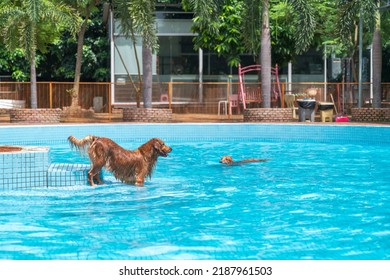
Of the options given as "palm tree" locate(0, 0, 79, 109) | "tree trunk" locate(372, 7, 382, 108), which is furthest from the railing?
"palm tree" locate(0, 0, 79, 109)

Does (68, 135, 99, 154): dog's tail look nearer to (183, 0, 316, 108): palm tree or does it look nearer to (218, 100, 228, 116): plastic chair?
(183, 0, 316, 108): palm tree

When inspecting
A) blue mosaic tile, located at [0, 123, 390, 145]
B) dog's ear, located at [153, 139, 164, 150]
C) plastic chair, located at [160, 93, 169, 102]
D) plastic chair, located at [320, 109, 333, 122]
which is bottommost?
blue mosaic tile, located at [0, 123, 390, 145]

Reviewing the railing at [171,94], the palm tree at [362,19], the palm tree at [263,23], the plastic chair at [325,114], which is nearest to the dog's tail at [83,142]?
the palm tree at [263,23]

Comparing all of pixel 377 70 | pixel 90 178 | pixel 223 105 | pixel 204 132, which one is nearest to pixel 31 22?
pixel 204 132

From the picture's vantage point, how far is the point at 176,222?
9.38 m

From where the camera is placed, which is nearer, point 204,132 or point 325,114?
point 204,132

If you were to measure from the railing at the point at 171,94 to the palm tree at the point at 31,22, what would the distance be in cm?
198

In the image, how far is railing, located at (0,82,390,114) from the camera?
89.1 ft

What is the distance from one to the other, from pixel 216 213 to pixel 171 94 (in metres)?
17.4

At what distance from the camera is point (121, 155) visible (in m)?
11.4

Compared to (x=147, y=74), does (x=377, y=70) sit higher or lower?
higher

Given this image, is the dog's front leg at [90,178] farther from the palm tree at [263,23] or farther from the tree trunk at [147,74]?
the tree trunk at [147,74]

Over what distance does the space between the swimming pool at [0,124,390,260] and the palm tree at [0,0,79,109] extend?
7118 mm

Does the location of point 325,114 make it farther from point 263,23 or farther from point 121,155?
point 121,155
